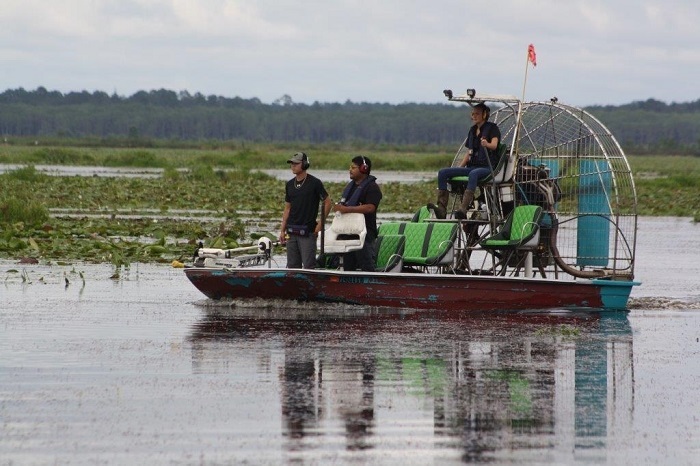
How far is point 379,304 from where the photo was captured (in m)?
14.8

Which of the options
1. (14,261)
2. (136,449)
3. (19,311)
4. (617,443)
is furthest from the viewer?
(14,261)

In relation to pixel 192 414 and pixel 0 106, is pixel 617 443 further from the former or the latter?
pixel 0 106

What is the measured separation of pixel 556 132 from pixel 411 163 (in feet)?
223

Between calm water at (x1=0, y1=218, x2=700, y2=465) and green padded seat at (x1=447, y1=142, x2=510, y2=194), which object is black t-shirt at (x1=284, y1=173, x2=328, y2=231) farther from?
green padded seat at (x1=447, y1=142, x2=510, y2=194)

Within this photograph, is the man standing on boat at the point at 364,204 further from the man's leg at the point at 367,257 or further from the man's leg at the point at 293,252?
the man's leg at the point at 293,252

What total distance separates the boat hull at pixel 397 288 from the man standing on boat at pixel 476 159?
936mm

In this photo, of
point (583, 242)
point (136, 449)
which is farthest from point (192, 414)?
point (583, 242)

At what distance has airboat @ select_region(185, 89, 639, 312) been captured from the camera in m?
14.6

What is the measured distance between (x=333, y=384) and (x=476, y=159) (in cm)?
596

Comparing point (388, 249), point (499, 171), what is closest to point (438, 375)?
point (388, 249)

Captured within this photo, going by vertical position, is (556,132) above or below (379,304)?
above

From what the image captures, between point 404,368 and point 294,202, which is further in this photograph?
point 294,202

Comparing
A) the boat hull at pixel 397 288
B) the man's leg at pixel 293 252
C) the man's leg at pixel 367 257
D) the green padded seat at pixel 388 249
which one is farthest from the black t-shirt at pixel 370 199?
the man's leg at pixel 293 252

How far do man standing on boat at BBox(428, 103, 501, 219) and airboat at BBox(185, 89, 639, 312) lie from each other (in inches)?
5.1
